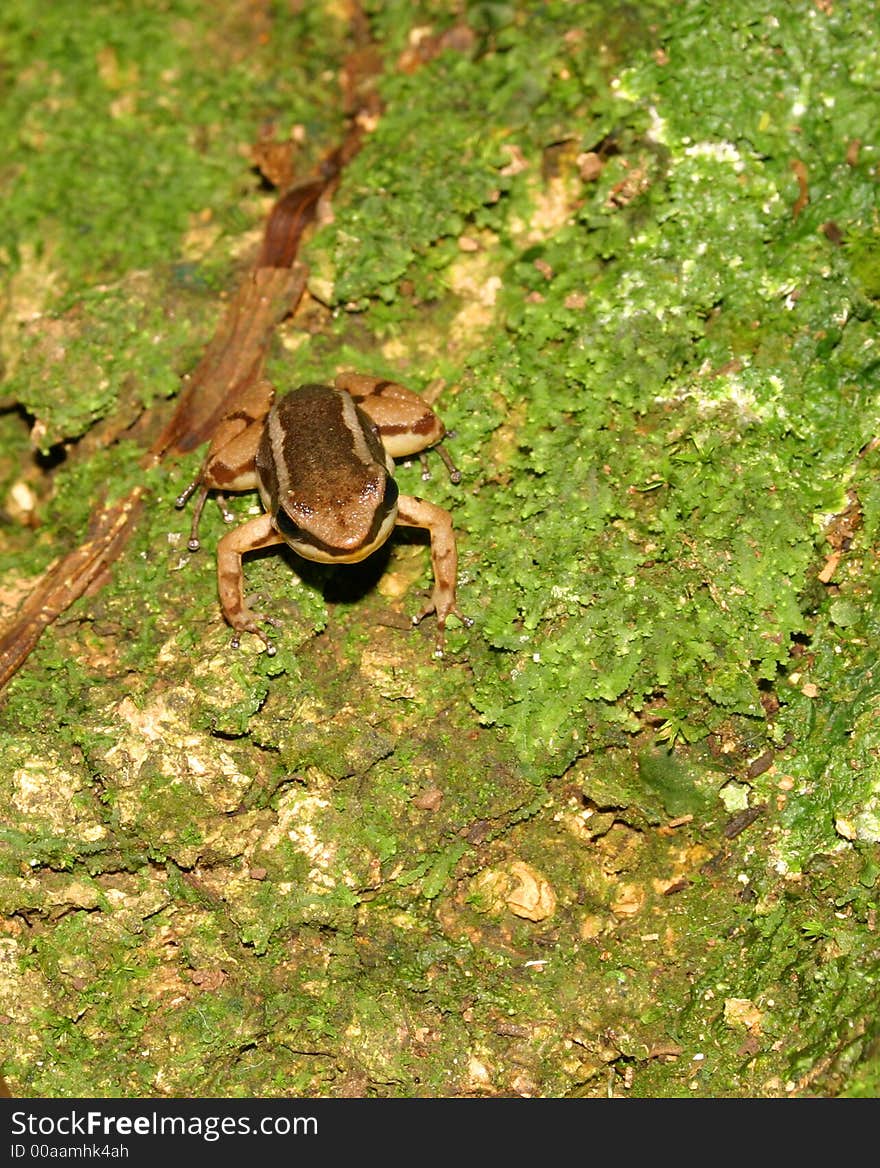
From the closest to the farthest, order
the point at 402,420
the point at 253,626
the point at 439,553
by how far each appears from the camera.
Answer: the point at 253,626 < the point at 439,553 < the point at 402,420

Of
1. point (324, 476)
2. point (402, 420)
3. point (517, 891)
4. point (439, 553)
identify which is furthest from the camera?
point (402, 420)

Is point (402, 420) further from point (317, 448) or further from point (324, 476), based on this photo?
point (324, 476)

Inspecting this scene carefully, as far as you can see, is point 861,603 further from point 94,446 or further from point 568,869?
point 94,446

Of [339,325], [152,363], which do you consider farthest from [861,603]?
[152,363]

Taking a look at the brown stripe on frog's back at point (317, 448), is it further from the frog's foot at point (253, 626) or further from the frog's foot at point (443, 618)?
the frog's foot at point (443, 618)

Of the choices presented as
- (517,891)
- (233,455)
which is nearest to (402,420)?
(233,455)

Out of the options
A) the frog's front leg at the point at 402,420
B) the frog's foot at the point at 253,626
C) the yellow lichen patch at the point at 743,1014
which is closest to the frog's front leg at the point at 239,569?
the frog's foot at the point at 253,626
